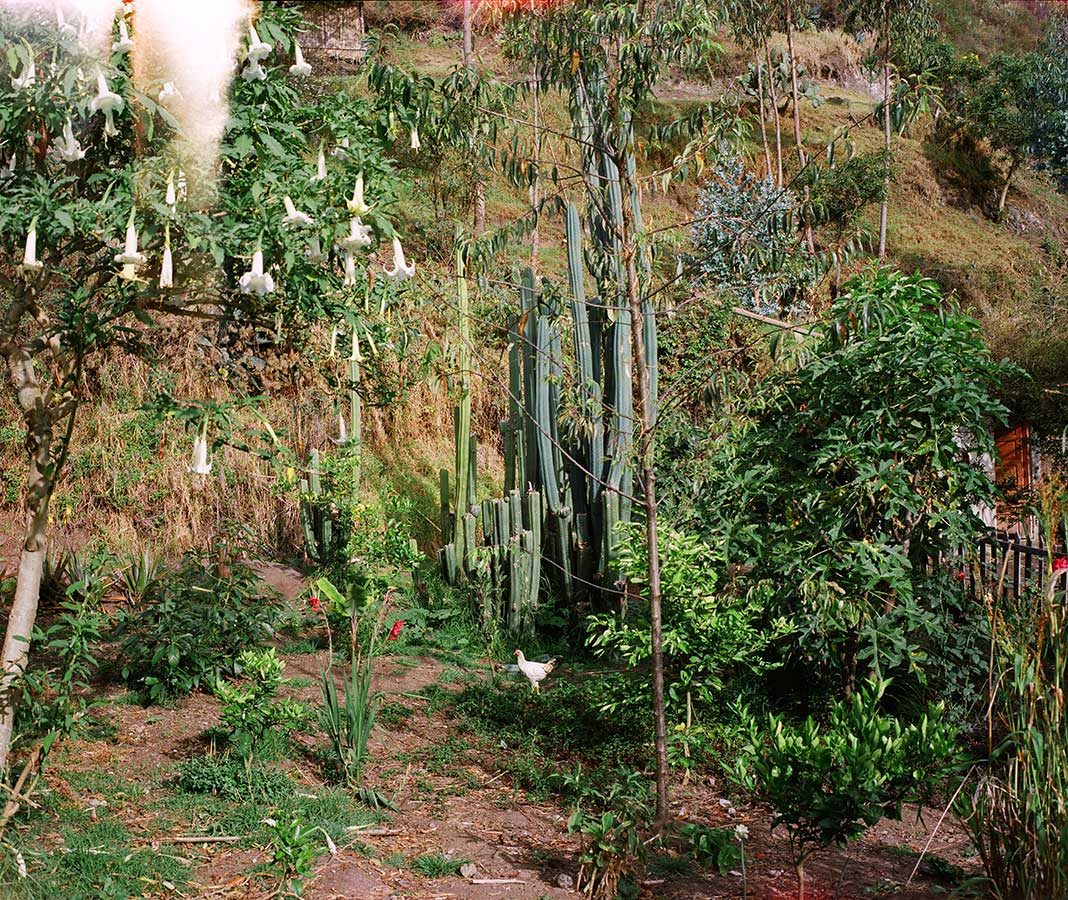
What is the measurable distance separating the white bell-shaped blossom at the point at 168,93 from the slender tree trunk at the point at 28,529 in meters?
1.11

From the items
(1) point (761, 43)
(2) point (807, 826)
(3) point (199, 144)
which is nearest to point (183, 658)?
(3) point (199, 144)

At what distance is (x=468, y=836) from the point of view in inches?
158

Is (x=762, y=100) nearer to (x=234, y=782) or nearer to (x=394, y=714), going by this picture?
(x=394, y=714)

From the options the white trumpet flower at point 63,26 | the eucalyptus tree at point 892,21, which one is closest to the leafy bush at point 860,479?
the white trumpet flower at point 63,26

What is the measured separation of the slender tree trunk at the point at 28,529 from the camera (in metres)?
3.65

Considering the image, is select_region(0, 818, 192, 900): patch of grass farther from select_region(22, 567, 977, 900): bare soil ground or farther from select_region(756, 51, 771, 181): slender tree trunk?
select_region(756, 51, 771, 181): slender tree trunk

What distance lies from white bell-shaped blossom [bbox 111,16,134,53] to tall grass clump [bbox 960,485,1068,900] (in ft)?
8.76

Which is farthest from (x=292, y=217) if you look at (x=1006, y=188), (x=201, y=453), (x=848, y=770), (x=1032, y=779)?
(x=1006, y=188)

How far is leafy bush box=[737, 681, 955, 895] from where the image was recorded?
2941mm

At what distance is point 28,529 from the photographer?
367cm

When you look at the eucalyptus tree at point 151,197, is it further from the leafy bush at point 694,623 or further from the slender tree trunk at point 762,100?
the slender tree trunk at point 762,100

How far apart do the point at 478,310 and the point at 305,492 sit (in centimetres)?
278

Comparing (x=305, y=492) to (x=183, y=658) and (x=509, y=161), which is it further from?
(x=509, y=161)

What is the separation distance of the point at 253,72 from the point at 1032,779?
2842 millimetres
